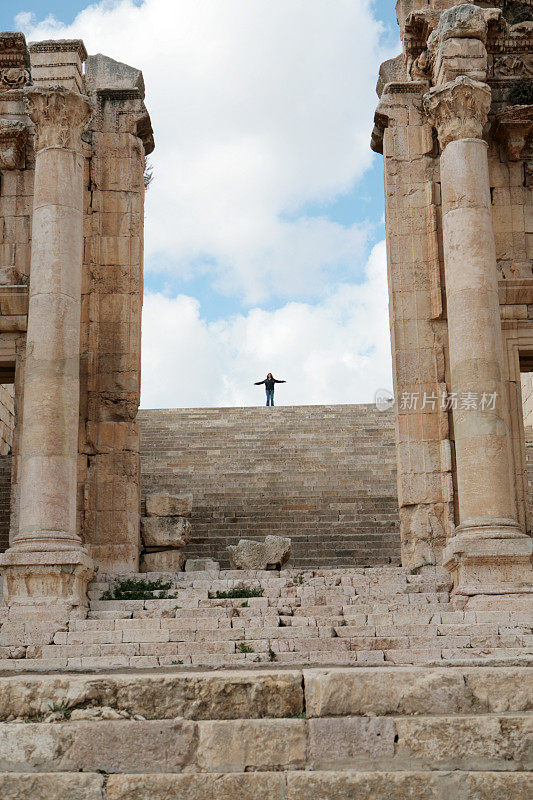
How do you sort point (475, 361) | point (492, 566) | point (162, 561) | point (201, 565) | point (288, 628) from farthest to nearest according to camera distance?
point (162, 561), point (201, 565), point (475, 361), point (492, 566), point (288, 628)

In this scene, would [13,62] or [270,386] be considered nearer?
[13,62]

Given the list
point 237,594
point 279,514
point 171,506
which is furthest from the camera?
point 279,514

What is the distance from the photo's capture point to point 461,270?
1478 centimetres

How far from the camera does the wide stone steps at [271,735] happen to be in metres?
7.37

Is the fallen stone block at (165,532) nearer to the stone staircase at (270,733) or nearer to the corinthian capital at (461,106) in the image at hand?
the stone staircase at (270,733)

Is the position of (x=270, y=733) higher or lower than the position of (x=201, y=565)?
lower

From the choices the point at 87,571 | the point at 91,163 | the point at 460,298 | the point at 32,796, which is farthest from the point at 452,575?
the point at 91,163

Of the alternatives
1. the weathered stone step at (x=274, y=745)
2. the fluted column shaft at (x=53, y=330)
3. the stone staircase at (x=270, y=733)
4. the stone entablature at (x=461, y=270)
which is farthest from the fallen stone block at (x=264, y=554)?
the weathered stone step at (x=274, y=745)

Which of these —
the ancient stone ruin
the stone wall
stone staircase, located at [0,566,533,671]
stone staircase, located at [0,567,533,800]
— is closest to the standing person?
the stone wall

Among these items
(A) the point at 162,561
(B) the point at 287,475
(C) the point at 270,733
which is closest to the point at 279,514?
(B) the point at 287,475

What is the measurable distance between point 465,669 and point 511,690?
46 centimetres

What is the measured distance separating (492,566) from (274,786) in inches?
256

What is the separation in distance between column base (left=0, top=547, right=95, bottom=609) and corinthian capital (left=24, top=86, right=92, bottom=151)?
249 inches

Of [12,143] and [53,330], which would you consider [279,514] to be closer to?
[53,330]
